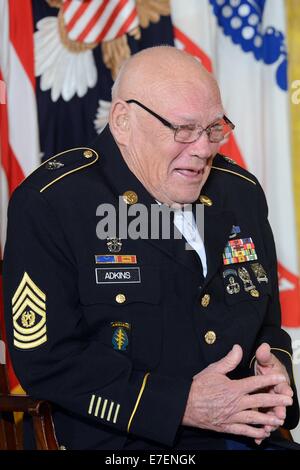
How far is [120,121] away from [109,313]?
1.68 feet

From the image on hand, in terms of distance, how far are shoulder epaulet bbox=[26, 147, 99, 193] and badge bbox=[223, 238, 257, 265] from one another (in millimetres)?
442

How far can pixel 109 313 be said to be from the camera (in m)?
1.99

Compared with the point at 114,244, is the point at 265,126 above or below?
above

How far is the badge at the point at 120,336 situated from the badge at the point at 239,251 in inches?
14.4

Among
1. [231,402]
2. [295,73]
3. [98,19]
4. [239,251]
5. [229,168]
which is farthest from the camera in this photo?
[295,73]

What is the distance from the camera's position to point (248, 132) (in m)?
3.18

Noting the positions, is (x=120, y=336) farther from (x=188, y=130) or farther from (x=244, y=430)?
(x=188, y=130)

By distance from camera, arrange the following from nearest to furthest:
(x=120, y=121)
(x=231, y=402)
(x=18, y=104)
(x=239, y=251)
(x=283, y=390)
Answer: (x=231, y=402), (x=283, y=390), (x=120, y=121), (x=239, y=251), (x=18, y=104)

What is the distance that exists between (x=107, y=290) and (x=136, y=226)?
0.67 ft

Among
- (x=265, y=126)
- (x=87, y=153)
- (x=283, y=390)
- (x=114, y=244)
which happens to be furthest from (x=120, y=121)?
(x=265, y=126)

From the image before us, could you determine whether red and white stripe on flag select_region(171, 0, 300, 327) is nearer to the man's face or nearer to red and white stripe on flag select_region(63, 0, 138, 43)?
red and white stripe on flag select_region(63, 0, 138, 43)

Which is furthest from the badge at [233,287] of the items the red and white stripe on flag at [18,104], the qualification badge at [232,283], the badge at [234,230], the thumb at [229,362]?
the red and white stripe on flag at [18,104]

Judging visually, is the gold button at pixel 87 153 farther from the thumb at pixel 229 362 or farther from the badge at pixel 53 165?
the thumb at pixel 229 362
